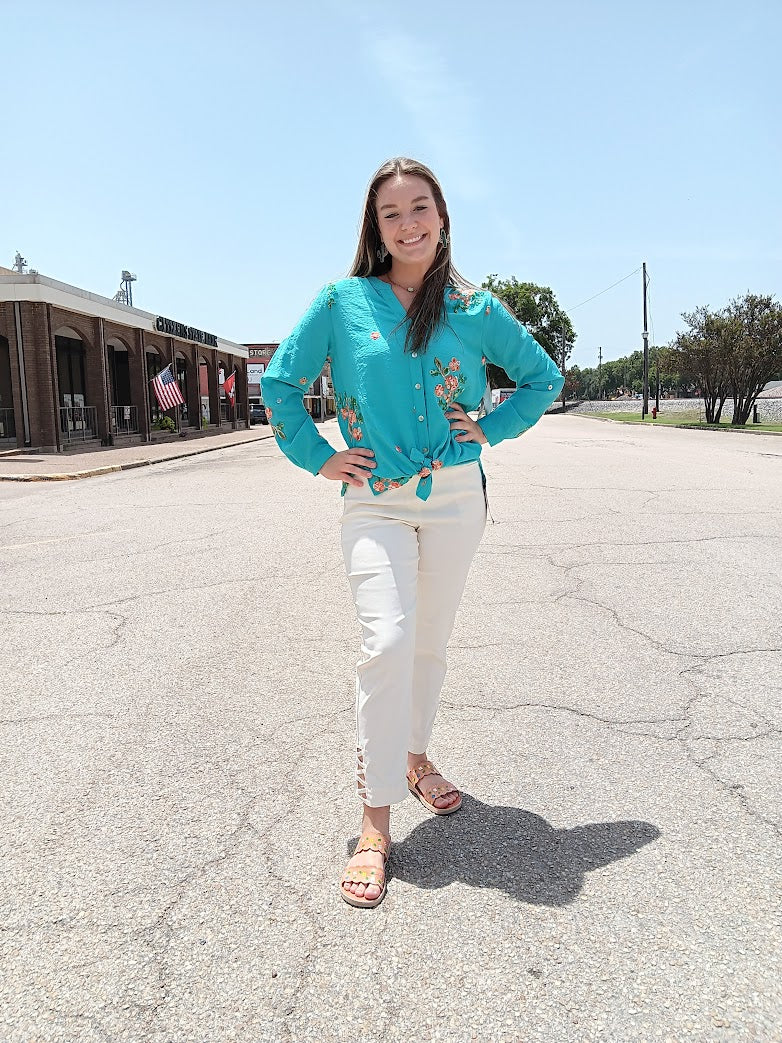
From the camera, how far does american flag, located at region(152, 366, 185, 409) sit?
94.2 feet

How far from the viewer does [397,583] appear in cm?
243

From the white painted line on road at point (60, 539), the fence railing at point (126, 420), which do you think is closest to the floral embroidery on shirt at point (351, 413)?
the white painted line on road at point (60, 539)

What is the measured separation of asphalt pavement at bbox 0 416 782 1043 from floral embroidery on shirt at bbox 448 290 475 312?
5.48 feet

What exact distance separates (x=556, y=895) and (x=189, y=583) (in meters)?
4.47

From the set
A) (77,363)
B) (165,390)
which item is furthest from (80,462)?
(77,363)

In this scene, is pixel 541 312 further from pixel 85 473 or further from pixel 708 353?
pixel 85 473

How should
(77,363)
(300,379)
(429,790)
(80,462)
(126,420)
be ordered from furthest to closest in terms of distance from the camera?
(77,363) → (126,420) → (80,462) → (429,790) → (300,379)

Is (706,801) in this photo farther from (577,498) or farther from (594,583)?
(577,498)

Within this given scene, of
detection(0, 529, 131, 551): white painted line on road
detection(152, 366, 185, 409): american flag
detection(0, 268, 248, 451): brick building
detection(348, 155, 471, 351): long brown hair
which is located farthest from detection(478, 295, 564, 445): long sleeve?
detection(152, 366, 185, 409): american flag

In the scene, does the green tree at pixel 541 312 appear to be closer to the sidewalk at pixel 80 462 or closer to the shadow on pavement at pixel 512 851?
the sidewalk at pixel 80 462

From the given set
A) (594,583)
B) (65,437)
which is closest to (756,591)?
(594,583)

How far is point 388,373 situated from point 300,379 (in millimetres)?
299

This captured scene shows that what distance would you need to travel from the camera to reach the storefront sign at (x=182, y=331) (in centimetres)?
3250

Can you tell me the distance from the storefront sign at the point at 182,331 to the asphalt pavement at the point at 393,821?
2797 cm
